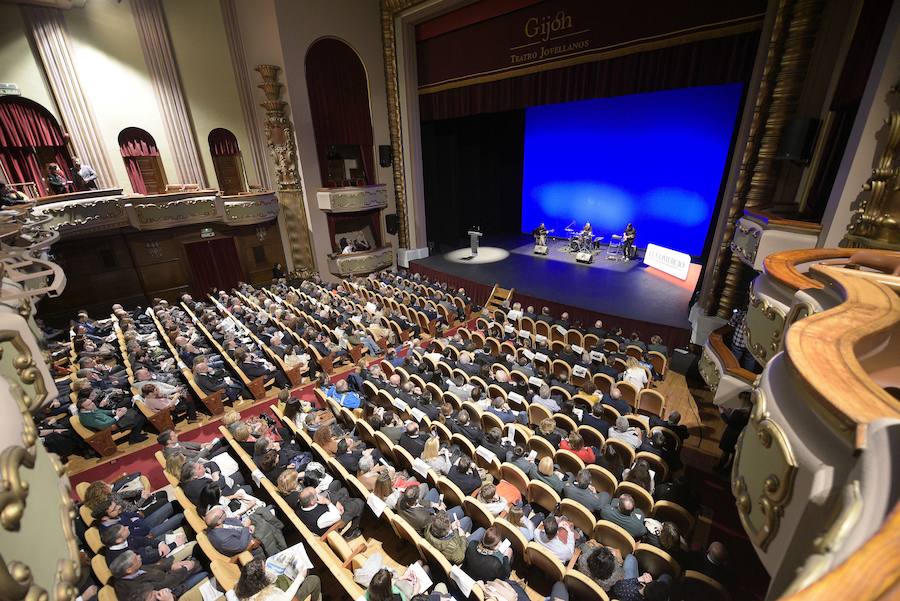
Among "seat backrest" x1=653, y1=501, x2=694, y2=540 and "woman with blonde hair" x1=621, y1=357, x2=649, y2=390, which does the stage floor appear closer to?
"woman with blonde hair" x1=621, y1=357, x2=649, y2=390

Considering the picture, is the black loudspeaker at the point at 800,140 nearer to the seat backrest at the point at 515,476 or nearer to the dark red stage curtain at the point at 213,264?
the seat backrest at the point at 515,476

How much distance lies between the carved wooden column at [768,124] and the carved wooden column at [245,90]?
11505 mm

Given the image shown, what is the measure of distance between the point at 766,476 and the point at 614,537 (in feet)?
6.22

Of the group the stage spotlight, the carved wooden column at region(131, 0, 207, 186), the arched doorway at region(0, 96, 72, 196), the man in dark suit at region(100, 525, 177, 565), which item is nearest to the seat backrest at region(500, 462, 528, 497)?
the man in dark suit at region(100, 525, 177, 565)

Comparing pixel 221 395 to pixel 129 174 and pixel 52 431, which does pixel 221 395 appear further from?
pixel 129 174

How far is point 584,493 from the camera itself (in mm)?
3242

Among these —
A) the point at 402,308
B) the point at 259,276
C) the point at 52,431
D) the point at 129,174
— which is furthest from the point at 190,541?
the point at 129,174

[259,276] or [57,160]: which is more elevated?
[57,160]

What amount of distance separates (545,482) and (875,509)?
2.82 m

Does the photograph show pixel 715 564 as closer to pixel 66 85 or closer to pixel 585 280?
pixel 585 280

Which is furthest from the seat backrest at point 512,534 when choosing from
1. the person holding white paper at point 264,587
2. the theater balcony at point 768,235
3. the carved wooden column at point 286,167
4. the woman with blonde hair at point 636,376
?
the carved wooden column at point 286,167

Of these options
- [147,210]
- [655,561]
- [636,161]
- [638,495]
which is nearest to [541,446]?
[638,495]

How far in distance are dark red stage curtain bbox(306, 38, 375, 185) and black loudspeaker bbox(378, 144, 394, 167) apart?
0.36m

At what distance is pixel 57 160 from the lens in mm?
8797
